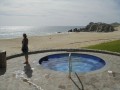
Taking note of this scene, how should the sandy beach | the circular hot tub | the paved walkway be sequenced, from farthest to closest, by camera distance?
1. the sandy beach
2. the circular hot tub
3. the paved walkway

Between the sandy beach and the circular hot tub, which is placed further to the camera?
the sandy beach

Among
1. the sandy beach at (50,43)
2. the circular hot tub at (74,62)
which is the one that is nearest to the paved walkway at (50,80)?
the circular hot tub at (74,62)

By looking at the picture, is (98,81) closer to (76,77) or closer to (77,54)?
(76,77)

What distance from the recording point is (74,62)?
601 inches

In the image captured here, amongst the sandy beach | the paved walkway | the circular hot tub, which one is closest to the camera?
the paved walkway

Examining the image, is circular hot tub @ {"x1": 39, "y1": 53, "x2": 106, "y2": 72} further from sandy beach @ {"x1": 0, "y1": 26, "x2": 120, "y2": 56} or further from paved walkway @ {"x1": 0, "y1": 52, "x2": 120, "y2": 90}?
sandy beach @ {"x1": 0, "y1": 26, "x2": 120, "y2": 56}

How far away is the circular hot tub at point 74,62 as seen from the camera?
1401 centimetres

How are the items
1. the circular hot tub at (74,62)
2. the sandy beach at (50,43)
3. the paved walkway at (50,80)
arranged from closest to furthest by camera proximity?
1. the paved walkway at (50,80)
2. the circular hot tub at (74,62)
3. the sandy beach at (50,43)

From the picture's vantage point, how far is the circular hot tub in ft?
46.0

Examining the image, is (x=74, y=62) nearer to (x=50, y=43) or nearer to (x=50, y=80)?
(x=50, y=80)

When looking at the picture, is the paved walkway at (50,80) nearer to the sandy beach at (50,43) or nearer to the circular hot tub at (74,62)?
the circular hot tub at (74,62)

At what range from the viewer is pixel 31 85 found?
8883 mm

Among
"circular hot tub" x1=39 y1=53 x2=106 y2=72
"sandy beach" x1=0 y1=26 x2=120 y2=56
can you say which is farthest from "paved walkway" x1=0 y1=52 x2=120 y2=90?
"sandy beach" x1=0 y1=26 x2=120 y2=56

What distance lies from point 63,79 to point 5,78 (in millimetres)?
3016
